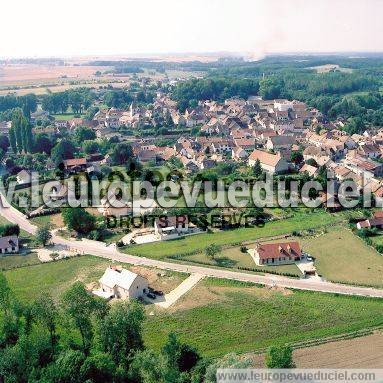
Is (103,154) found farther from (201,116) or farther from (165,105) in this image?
(165,105)

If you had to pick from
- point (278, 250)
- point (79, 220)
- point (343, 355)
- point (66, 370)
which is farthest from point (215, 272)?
point (66, 370)

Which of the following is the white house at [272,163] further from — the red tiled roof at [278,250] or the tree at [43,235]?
the tree at [43,235]

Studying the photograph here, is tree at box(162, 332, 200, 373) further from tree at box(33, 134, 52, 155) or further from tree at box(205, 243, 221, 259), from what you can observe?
tree at box(33, 134, 52, 155)

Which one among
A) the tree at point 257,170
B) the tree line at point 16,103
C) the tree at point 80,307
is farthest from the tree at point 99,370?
the tree line at point 16,103

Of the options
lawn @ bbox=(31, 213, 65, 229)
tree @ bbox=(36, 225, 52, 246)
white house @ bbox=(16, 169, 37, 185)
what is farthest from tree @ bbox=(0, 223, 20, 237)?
white house @ bbox=(16, 169, 37, 185)

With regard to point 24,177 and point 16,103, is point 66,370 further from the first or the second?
point 16,103

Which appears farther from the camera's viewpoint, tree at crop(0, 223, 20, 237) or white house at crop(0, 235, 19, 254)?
tree at crop(0, 223, 20, 237)

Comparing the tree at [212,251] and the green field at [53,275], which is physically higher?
the tree at [212,251]
